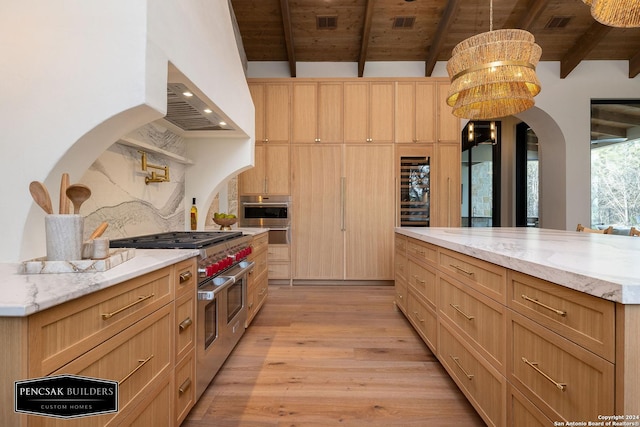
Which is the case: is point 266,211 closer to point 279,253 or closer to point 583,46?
point 279,253

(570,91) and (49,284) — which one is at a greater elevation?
(570,91)

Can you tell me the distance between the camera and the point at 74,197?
1205 mm

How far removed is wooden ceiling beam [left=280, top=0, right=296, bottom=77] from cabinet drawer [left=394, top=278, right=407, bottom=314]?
3374 mm

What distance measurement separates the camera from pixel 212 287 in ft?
6.41

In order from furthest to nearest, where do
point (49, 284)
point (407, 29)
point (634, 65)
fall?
point (634, 65) < point (407, 29) < point (49, 284)

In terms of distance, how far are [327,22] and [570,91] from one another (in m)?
3.86

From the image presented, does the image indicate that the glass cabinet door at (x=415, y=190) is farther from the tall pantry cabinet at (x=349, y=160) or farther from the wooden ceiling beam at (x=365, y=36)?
the wooden ceiling beam at (x=365, y=36)

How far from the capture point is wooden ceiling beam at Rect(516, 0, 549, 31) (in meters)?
4.02

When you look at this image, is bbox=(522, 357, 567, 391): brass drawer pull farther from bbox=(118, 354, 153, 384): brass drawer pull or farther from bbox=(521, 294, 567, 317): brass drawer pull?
bbox=(118, 354, 153, 384): brass drawer pull

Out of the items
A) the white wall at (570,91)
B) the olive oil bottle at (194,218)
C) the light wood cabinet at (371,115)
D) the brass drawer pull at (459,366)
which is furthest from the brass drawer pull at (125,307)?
the white wall at (570,91)

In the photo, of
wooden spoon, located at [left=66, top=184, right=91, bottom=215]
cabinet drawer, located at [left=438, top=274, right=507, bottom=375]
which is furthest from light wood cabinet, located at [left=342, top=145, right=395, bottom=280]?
wooden spoon, located at [left=66, top=184, right=91, bottom=215]

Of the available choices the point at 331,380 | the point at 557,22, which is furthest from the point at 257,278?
the point at 557,22

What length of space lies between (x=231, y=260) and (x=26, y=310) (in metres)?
1.58

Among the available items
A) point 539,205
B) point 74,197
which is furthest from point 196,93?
point 539,205
